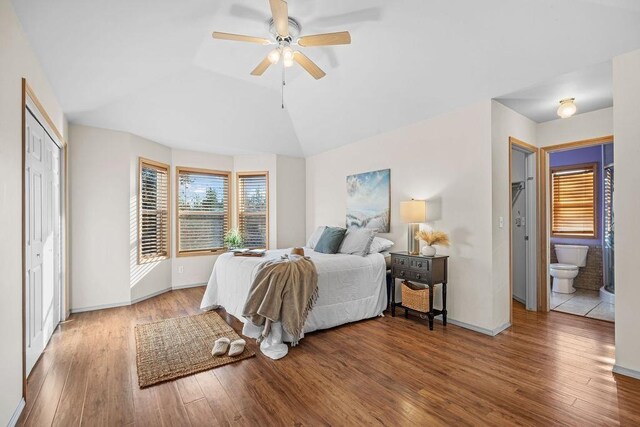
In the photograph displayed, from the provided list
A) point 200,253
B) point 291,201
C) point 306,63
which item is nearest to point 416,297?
point 306,63

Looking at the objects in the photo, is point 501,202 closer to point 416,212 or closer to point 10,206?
point 416,212

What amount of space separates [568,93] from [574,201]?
10.4ft

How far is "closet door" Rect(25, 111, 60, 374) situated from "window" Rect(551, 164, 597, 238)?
7472 mm

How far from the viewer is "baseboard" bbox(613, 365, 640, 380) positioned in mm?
2344

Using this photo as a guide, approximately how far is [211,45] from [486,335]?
431cm

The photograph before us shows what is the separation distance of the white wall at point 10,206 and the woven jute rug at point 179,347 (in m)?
0.77

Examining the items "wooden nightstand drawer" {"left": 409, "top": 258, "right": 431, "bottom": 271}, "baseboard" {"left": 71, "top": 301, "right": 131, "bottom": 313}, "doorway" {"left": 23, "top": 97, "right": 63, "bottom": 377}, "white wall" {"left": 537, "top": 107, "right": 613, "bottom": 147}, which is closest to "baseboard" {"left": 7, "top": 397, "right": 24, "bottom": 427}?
"doorway" {"left": 23, "top": 97, "right": 63, "bottom": 377}

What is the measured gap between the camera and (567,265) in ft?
16.2

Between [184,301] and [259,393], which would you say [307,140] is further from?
[259,393]

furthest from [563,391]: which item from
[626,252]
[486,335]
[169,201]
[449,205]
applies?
[169,201]

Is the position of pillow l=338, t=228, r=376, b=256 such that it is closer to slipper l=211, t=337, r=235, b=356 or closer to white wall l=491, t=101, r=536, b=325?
white wall l=491, t=101, r=536, b=325

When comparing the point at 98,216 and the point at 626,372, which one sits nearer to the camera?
the point at 626,372

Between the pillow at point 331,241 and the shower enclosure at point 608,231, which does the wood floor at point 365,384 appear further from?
the shower enclosure at point 608,231

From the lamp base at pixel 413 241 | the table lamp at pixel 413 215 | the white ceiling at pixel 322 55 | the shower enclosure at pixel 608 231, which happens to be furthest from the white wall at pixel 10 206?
the shower enclosure at pixel 608 231
